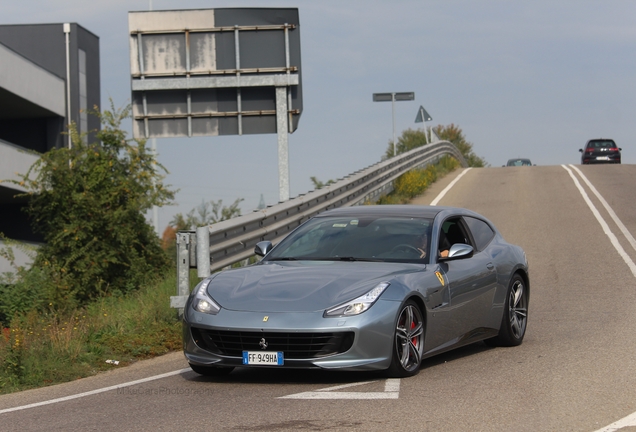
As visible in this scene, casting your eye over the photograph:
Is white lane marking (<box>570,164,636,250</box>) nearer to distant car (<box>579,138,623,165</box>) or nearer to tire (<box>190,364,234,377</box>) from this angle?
tire (<box>190,364,234,377</box>)

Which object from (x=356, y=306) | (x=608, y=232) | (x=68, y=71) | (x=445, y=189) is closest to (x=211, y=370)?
(x=356, y=306)

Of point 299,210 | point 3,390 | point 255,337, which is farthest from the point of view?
point 299,210

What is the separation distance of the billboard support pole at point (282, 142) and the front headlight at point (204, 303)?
10.4 m

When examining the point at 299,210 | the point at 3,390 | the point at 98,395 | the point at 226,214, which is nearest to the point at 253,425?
the point at 98,395

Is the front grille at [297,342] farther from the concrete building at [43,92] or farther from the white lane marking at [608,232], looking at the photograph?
the concrete building at [43,92]

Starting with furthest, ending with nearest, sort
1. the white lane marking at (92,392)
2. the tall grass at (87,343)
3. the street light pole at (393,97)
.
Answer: the street light pole at (393,97), the tall grass at (87,343), the white lane marking at (92,392)

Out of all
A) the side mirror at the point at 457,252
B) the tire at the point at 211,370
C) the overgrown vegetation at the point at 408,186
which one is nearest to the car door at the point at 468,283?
the side mirror at the point at 457,252

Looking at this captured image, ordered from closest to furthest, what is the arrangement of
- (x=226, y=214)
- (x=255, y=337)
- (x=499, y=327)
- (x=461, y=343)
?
(x=255, y=337) < (x=461, y=343) < (x=499, y=327) < (x=226, y=214)

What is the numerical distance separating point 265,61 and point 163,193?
3577 millimetres

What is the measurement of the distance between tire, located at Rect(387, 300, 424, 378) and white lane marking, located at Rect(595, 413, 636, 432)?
1.95 metres

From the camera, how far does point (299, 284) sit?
7.60m

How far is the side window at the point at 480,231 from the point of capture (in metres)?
9.54

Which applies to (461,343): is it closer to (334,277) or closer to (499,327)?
(499,327)

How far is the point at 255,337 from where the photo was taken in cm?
725
